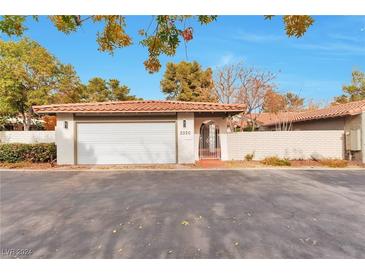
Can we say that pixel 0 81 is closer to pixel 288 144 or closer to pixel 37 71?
pixel 37 71

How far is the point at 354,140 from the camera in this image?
11875mm

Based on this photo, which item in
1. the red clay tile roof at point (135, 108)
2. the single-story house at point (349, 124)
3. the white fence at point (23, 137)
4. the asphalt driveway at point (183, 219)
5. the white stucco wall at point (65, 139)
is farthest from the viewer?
the white fence at point (23, 137)

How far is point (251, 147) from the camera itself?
13422 mm

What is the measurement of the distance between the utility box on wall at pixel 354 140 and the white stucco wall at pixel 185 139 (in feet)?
27.9

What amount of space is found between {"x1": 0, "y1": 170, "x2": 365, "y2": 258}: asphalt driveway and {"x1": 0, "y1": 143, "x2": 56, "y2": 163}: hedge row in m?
4.69

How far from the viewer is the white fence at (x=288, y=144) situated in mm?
12953

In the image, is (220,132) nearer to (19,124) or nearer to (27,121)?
(27,121)

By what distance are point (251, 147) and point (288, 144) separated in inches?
84.7

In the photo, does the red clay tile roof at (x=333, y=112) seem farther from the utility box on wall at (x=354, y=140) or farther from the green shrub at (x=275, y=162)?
the green shrub at (x=275, y=162)

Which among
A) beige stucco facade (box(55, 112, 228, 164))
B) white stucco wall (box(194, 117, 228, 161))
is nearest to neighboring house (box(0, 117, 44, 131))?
beige stucco facade (box(55, 112, 228, 164))

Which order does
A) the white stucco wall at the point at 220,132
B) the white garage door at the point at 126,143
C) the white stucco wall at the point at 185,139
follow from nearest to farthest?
the white garage door at the point at 126,143 < the white stucco wall at the point at 185,139 < the white stucco wall at the point at 220,132

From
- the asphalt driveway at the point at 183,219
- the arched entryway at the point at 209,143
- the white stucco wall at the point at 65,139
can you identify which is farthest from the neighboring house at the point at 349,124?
the white stucco wall at the point at 65,139

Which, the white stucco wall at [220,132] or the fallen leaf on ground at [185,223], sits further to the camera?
the white stucco wall at [220,132]

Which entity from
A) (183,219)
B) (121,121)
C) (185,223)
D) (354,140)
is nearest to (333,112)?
(354,140)
